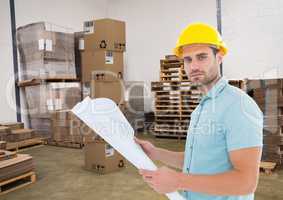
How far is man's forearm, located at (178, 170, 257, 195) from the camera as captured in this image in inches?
40.4

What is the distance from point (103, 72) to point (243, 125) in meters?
4.07

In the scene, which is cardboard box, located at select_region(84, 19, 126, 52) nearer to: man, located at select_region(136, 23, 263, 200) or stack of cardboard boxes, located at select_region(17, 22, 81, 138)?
stack of cardboard boxes, located at select_region(17, 22, 81, 138)

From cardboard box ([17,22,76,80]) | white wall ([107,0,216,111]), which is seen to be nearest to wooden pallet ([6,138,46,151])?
cardboard box ([17,22,76,80])

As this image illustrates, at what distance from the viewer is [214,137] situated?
1.18 metres

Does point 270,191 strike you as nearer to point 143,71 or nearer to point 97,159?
point 97,159

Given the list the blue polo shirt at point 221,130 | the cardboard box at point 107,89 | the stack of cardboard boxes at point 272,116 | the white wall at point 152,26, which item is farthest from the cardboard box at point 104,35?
the white wall at point 152,26

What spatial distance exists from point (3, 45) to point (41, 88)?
1427mm

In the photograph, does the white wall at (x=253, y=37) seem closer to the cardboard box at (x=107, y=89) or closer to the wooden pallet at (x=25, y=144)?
the cardboard box at (x=107, y=89)

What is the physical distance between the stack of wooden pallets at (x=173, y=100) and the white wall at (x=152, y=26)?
4.39ft

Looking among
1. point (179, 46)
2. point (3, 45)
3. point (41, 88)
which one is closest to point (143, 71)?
point (41, 88)

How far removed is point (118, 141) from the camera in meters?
1.19

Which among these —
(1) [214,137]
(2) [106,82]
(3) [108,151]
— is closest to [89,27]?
(2) [106,82]

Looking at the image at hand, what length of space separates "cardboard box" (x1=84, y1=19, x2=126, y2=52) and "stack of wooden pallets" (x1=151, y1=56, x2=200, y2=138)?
115 inches

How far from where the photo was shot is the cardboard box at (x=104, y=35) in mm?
4980
